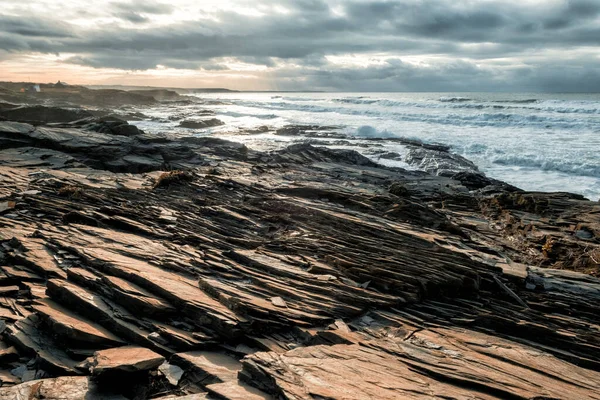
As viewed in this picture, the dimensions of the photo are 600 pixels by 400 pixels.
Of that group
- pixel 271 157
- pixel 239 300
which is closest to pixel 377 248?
pixel 239 300

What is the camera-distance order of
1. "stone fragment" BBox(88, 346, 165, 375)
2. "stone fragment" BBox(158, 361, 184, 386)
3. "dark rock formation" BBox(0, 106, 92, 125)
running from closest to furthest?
"stone fragment" BBox(88, 346, 165, 375) → "stone fragment" BBox(158, 361, 184, 386) → "dark rock formation" BBox(0, 106, 92, 125)

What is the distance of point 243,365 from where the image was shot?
20.9ft

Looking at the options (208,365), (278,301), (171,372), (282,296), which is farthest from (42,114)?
(208,365)

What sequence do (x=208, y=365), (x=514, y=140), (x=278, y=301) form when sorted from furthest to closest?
(x=514, y=140) → (x=278, y=301) → (x=208, y=365)

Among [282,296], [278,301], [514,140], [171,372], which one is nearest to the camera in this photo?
[171,372]

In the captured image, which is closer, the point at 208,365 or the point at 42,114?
the point at 208,365

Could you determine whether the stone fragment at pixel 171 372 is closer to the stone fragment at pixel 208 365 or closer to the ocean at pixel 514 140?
the stone fragment at pixel 208 365

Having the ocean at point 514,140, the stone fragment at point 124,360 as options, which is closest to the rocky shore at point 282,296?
the stone fragment at point 124,360

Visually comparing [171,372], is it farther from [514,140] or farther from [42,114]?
[42,114]

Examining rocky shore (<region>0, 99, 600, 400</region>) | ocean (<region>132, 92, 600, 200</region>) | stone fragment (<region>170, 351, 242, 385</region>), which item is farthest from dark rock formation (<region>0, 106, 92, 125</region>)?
stone fragment (<region>170, 351, 242, 385</region>)

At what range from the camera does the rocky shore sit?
641 centimetres

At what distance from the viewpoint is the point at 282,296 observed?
880 cm

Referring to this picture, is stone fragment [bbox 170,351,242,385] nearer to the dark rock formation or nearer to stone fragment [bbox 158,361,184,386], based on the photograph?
stone fragment [bbox 158,361,184,386]

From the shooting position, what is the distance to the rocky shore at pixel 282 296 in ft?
21.0
